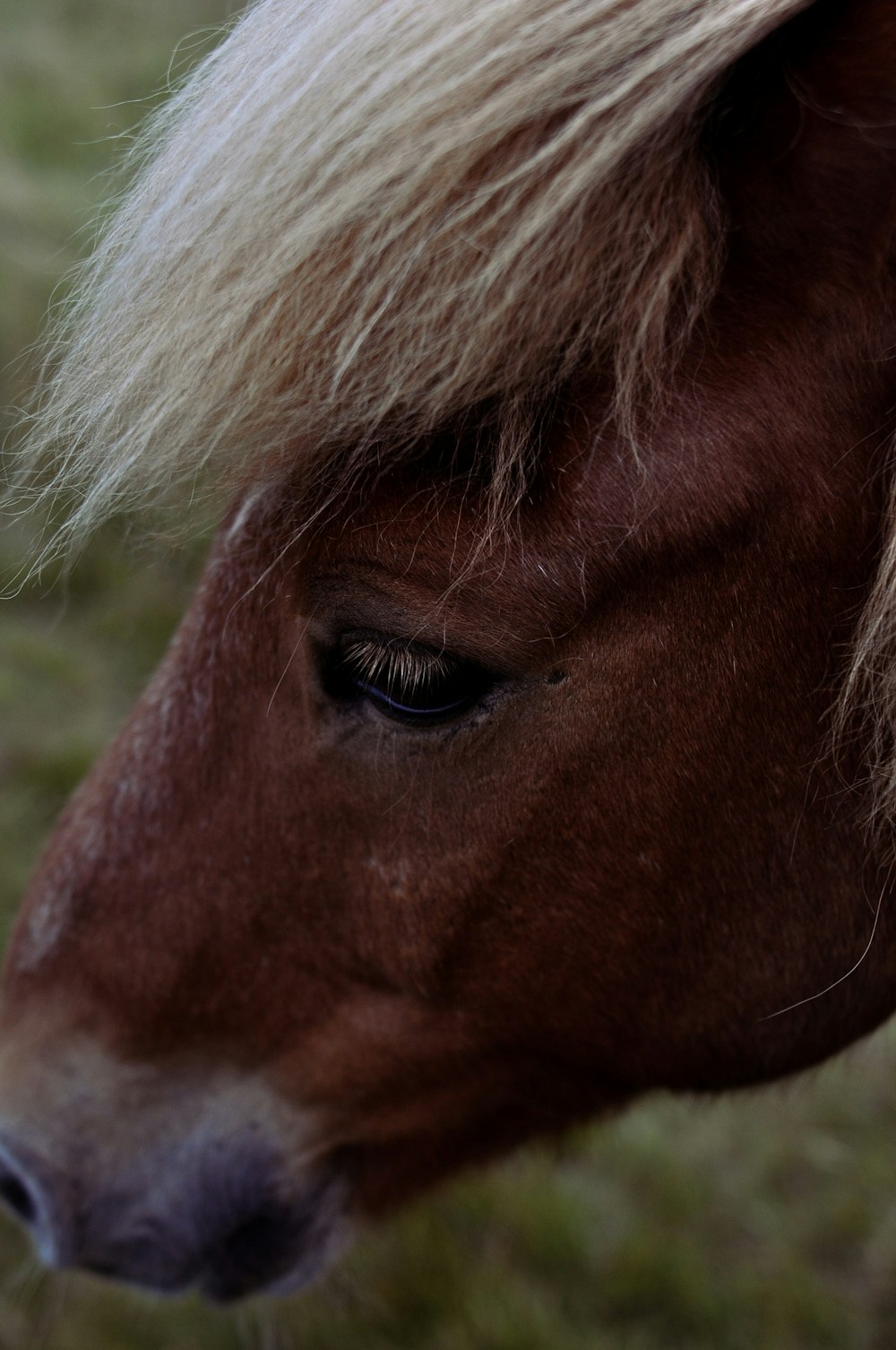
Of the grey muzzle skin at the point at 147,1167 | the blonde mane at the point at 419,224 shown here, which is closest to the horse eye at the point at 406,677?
the blonde mane at the point at 419,224

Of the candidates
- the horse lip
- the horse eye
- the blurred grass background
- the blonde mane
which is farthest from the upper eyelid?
the blurred grass background

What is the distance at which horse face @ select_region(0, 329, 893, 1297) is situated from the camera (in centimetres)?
87

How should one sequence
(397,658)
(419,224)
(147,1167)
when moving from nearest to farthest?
(419,224), (397,658), (147,1167)

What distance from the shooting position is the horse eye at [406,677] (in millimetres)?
921

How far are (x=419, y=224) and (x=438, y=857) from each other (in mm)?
506

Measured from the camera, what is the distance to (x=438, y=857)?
3.31ft

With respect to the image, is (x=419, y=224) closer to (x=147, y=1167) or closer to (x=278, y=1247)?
(x=147, y=1167)

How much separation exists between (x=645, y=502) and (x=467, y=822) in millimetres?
311


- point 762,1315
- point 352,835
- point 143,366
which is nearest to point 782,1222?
point 762,1315

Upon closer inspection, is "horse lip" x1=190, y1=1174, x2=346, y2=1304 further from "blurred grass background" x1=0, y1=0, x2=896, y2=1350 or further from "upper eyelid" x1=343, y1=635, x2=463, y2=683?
"upper eyelid" x1=343, y1=635, x2=463, y2=683

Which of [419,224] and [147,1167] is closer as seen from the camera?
[419,224]

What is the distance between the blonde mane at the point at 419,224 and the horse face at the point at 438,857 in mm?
79

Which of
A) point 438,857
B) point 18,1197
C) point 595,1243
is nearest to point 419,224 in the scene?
point 438,857

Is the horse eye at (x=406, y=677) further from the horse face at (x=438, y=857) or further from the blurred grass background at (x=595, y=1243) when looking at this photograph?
the blurred grass background at (x=595, y=1243)
